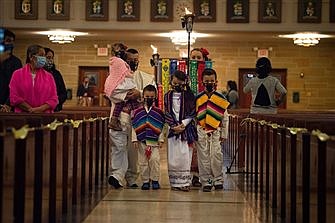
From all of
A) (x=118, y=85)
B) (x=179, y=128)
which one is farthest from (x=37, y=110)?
(x=179, y=128)

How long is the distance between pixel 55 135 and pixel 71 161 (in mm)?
948

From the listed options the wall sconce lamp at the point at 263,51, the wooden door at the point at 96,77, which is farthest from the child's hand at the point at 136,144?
the wall sconce lamp at the point at 263,51

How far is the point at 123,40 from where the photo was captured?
1897 cm

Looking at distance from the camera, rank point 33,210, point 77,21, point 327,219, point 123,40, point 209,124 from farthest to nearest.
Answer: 1. point 123,40
2. point 77,21
3. point 209,124
4. point 33,210
5. point 327,219

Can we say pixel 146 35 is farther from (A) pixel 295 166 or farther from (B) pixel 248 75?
(A) pixel 295 166

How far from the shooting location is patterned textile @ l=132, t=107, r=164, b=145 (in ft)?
22.9

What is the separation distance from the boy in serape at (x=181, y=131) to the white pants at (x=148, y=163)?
16cm

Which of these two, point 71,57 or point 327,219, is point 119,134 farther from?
point 71,57

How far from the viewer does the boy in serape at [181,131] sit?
6.92m

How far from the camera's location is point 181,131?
22.6ft

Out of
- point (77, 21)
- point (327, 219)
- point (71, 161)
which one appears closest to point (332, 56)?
point (77, 21)

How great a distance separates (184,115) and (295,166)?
2.23 meters

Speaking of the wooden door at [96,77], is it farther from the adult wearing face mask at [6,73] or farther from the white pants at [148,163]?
the white pants at [148,163]

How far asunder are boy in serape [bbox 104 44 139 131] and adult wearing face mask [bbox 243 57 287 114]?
190 centimetres
